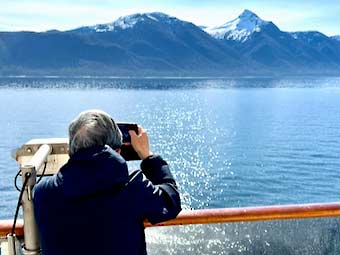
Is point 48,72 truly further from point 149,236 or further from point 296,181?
point 149,236

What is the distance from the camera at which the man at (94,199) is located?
156 centimetres

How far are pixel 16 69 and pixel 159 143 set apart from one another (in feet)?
547

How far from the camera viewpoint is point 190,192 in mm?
22719

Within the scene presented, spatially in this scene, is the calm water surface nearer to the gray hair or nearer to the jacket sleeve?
the jacket sleeve

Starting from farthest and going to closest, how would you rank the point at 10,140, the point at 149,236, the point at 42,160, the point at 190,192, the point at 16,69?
1. the point at 16,69
2. the point at 10,140
3. the point at 190,192
4. the point at 149,236
5. the point at 42,160

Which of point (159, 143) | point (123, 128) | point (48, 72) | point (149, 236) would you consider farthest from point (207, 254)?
point (48, 72)

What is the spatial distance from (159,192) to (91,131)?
1.00 feet

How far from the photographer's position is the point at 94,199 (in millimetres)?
1585

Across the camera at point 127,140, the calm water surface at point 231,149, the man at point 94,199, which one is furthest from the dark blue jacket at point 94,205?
the calm water surface at point 231,149

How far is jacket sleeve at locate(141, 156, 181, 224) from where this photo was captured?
1.66m

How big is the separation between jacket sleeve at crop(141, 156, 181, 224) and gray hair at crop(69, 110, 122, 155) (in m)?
0.19

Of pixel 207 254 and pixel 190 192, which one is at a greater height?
pixel 207 254

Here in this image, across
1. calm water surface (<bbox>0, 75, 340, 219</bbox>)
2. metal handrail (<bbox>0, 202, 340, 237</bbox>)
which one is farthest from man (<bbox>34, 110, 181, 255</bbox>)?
calm water surface (<bbox>0, 75, 340, 219</bbox>)

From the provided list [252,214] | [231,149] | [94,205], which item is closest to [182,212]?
[252,214]
